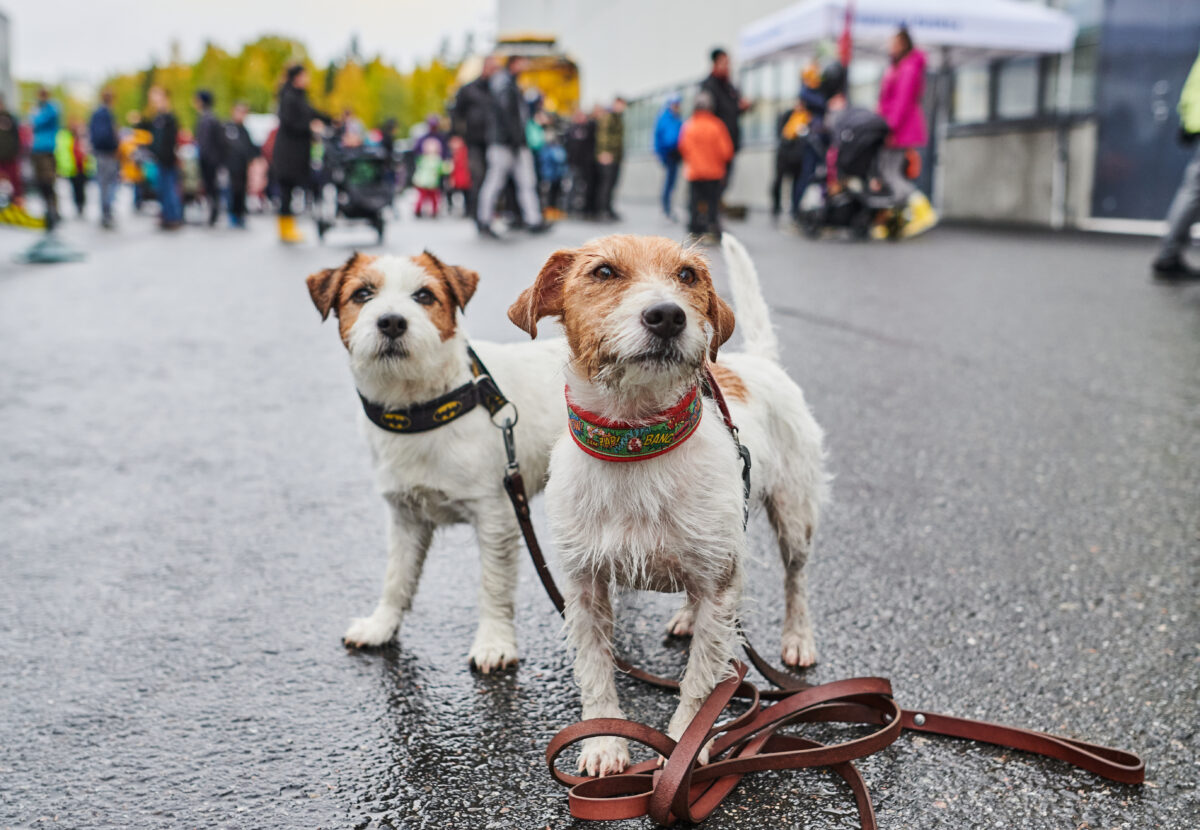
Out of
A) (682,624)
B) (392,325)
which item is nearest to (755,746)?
(682,624)

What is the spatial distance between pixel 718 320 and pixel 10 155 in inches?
795

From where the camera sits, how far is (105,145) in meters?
21.0

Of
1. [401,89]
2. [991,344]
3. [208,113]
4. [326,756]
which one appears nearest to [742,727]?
[326,756]

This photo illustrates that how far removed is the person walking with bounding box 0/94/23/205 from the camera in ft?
61.2

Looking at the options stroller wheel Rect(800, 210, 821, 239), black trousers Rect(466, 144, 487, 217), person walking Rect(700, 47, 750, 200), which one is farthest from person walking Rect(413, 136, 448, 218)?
stroller wheel Rect(800, 210, 821, 239)

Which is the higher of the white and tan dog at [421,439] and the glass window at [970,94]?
the glass window at [970,94]

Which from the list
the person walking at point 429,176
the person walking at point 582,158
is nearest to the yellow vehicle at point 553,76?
the person walking at point 429,176

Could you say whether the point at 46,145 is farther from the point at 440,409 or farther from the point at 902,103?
the point at 440,409

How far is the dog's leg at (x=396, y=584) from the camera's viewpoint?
11.0ft

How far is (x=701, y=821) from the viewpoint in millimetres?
2436

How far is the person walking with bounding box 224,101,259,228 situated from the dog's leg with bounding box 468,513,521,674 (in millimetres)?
19871

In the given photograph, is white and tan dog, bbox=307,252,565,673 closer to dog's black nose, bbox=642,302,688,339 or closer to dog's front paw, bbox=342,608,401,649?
dog's front paw, bbox=342,608,401,649

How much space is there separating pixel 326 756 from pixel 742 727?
43.5 inches

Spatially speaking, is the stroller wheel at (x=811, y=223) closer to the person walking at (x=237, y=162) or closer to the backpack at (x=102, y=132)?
the person walking at (x=237, y=162)
